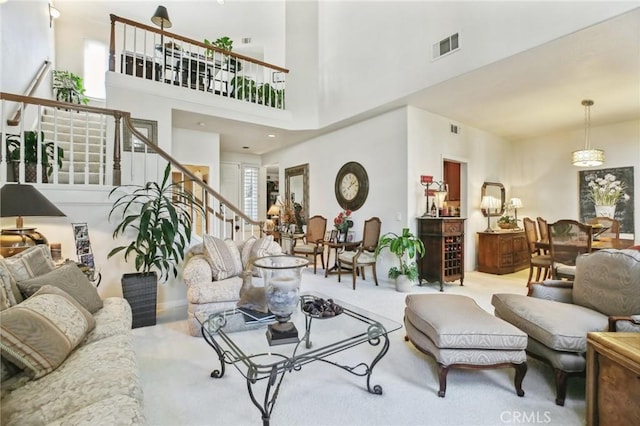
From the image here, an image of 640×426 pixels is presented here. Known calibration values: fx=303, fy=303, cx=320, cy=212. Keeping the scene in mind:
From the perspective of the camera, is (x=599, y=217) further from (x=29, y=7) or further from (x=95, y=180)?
(x=29, y=7)

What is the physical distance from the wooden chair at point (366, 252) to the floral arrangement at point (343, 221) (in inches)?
14.0

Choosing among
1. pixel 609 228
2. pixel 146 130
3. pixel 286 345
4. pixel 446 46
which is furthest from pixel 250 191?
pixel 609 228

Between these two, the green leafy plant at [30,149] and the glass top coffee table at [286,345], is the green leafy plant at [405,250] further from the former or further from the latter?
Answer: the green leafy plant at [30,149]

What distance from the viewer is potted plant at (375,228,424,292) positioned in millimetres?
4555

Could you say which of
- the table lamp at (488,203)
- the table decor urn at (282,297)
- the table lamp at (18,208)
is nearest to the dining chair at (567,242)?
the table lamp at (488,203)

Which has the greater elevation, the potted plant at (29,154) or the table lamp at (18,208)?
the potted plant at (29,154)

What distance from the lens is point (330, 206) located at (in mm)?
6473

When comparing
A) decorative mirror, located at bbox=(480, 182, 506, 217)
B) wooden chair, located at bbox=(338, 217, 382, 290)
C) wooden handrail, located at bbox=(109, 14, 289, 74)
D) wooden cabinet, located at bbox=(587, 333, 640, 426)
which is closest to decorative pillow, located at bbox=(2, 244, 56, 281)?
wooden cabinet, located at bbox=(587, 333, 640, 426)

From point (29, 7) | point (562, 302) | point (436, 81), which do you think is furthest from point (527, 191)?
point (29, 7)

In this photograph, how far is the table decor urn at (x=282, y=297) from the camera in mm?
1890

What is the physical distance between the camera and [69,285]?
2.05 metres

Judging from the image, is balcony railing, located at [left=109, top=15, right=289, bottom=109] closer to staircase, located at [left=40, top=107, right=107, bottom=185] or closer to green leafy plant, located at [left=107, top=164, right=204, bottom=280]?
staircase, located at [left=40, top=107, right=107, bottom=185]

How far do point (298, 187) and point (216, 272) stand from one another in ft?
14.0

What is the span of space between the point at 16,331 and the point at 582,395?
3267 millimetres
